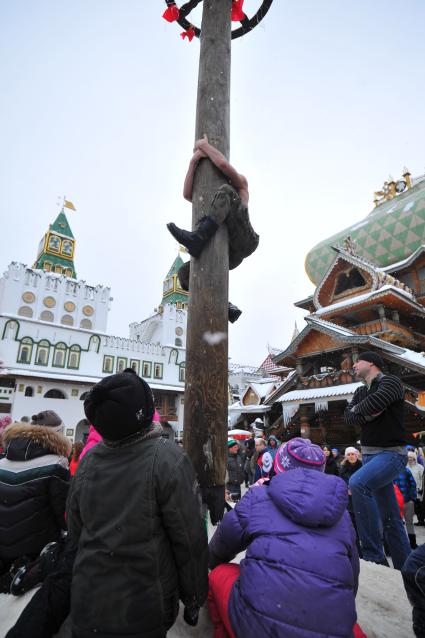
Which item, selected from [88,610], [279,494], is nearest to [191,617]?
[88,610]

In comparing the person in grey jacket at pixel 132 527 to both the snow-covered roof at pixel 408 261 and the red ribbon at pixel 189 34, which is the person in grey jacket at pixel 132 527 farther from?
the snow-covered roof at pixel 408 261

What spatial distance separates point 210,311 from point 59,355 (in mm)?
30544

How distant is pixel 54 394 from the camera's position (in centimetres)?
2877

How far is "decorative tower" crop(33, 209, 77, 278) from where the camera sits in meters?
35.3

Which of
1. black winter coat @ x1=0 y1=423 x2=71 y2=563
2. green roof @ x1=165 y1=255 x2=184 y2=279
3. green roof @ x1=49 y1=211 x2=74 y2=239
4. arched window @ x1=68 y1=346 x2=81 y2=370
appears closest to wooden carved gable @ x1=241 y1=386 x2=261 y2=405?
arched window @ x1=68 y1=346 x2=81 y2=370

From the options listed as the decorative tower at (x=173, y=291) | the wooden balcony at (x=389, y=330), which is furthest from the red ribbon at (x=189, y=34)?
the decorative tower at (x=173, y=291)

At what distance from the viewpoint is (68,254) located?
36.6m

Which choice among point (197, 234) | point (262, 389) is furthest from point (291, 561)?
point (262, 389)

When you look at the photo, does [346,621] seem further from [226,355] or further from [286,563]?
[226,355]

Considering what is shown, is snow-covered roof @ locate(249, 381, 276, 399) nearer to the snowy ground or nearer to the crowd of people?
the snowy ground

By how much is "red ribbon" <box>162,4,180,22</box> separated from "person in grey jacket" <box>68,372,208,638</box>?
378cm

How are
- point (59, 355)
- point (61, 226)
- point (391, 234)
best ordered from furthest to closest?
1. point (61, 226)
2. point (59, 355)
3. point (391, 234)

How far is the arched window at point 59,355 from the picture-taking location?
96.4ft

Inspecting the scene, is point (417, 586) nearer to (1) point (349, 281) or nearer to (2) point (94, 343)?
(1) point (349, 281)
